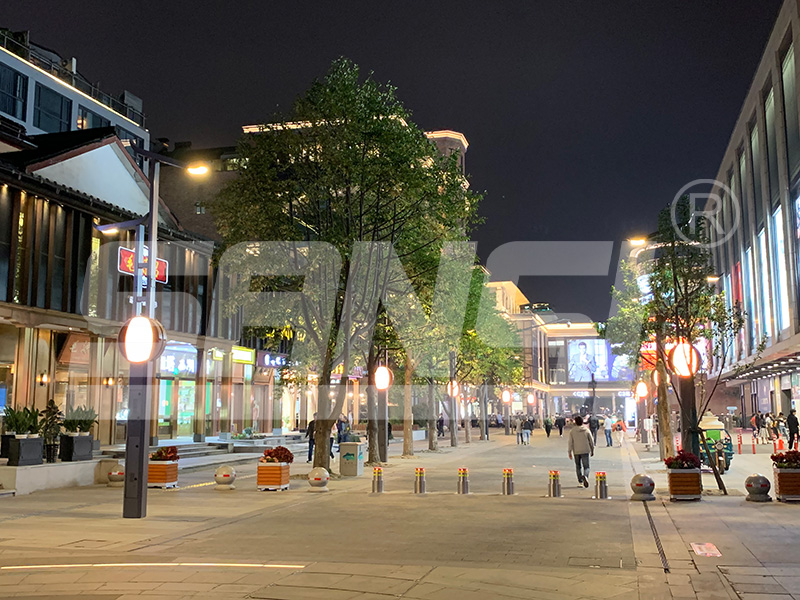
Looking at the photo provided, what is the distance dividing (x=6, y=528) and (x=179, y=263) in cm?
2171

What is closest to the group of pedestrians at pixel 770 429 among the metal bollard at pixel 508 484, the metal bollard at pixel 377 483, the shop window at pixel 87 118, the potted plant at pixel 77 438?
the metal bollard at pixel 508 484

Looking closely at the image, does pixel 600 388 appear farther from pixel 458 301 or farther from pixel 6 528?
pixel 6 528

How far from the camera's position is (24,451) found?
61.5 feet

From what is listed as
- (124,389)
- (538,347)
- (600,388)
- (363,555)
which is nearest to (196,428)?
Result: (124,389)

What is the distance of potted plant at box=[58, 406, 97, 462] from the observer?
68.1 feet

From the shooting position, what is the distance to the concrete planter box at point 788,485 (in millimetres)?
15969

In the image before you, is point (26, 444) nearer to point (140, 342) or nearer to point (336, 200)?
point (140, 342)

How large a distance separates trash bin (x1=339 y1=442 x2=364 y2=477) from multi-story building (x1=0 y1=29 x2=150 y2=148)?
21139 millimetres

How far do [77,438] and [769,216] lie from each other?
3838 centimetres

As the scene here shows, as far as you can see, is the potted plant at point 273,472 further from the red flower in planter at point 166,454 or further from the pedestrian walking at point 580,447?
the pedestrian walking at point 580,447

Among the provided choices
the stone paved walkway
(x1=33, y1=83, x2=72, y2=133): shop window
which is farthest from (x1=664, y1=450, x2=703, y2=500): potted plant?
(x1=33, y1=83, x2=72, y2=133): shop window

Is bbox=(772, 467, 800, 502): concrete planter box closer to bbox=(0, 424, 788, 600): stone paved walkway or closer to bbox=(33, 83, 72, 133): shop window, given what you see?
bbox=(0, 424, 788, 600): stone paved walkway

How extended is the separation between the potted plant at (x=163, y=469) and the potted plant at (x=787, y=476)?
13.9 meters

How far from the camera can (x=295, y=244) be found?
23.6m
